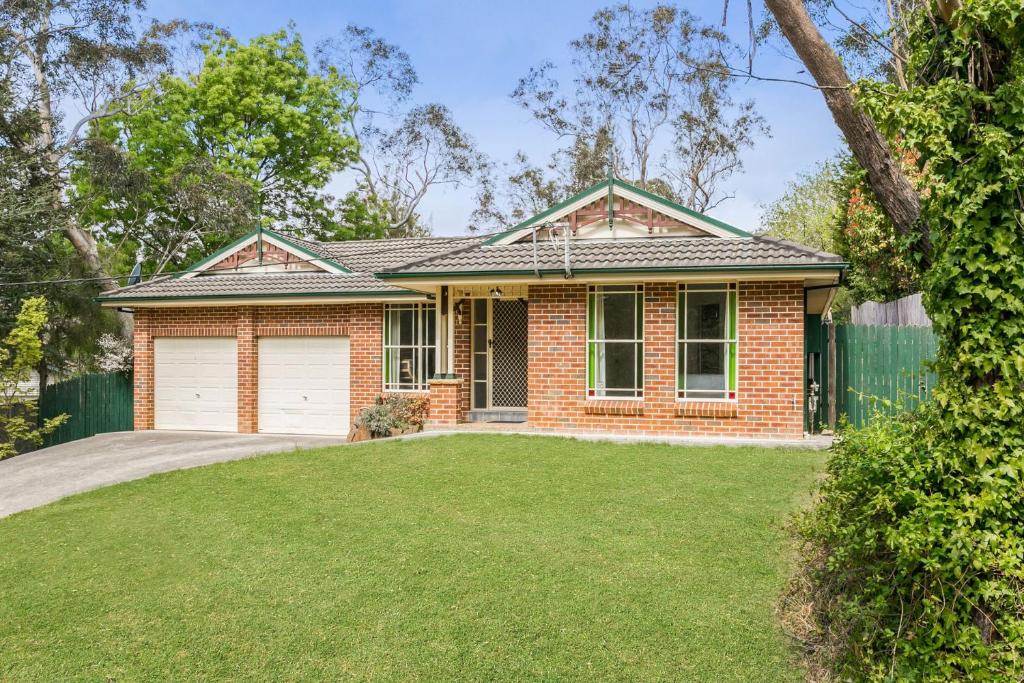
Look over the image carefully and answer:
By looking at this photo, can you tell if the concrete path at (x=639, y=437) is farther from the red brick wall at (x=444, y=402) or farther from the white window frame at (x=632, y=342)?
the white window frame at (x=632, y=342)

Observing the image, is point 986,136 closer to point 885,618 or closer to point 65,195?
point 885,618

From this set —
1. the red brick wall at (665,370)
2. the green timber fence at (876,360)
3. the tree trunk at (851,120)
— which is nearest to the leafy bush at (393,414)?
the red brick wall at (665,370)

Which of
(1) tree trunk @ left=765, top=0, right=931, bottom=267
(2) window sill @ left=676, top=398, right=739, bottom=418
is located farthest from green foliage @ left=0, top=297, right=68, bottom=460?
(1) tree trunk @ left=765, top=0, right=931, bottom=267

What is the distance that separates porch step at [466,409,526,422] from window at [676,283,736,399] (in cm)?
314

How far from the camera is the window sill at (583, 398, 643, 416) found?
12.3 meters

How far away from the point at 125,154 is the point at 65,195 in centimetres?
223

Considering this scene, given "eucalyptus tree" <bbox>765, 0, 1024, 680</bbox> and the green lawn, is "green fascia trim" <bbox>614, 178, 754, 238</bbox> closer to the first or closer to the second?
the green lawn

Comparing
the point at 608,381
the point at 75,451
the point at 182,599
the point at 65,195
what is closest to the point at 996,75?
the point at 182,599

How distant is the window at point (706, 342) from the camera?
12.1 meters

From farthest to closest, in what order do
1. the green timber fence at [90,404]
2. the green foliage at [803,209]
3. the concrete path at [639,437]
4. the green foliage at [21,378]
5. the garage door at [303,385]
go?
1. the green foliage at [803,209]
2. the green timber fence at [90,404]
3. the green foliage at [21,378]
4. the garage door at [303,385]
5. the concrete path at [639,437]

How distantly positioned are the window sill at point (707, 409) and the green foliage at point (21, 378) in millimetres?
13556

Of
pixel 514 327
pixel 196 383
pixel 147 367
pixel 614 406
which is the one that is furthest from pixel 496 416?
pixel 147 367

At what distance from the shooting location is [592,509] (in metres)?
7.58

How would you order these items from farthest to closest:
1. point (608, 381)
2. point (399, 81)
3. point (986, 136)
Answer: point (399, 81)
point (608, 381)
point (986, 136)
